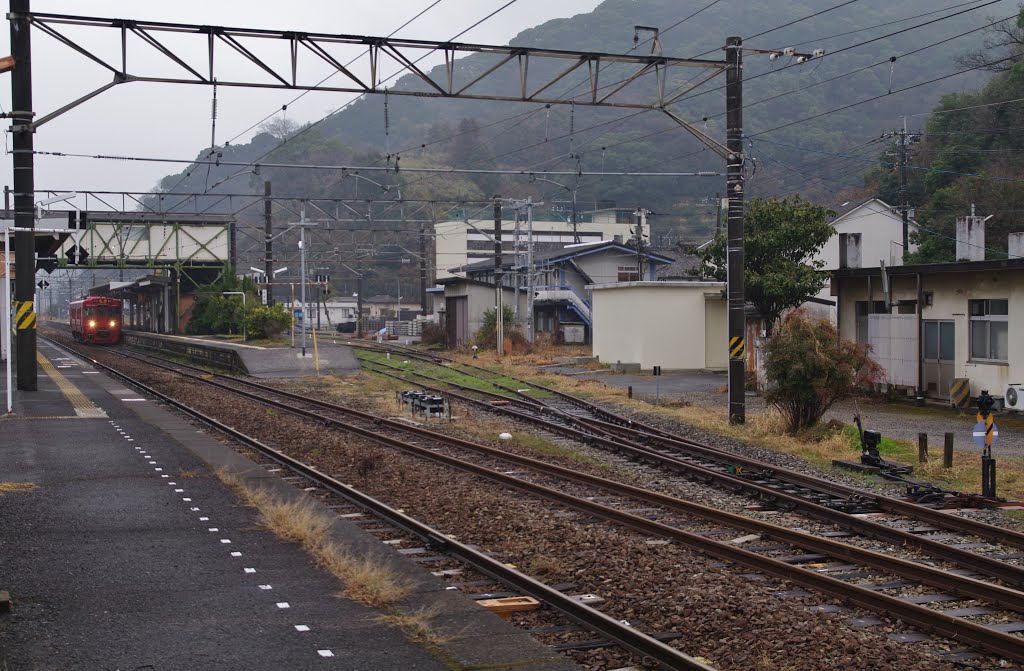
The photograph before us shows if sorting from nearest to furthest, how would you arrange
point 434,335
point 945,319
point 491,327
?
point 945,319 → point 491,327 → point 434,335

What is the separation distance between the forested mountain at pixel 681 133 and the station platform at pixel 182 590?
2381 inches

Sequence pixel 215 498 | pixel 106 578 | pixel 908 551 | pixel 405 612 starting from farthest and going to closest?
pixel 215 498
pixel 908 551
pixel 106 578
pixel 405 612

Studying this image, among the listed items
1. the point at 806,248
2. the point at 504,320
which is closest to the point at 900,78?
the point at 504,320

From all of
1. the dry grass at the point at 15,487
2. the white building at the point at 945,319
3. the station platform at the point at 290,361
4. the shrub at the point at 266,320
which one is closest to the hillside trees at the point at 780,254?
the white building at the point at 945,319

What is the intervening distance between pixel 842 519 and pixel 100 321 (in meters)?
55.3

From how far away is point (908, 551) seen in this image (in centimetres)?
988

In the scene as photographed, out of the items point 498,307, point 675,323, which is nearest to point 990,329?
point 675,323

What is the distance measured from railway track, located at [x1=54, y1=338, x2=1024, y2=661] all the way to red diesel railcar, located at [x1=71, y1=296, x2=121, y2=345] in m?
48.5

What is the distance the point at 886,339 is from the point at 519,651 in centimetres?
2061

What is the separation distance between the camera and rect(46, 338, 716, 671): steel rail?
21.1 feet

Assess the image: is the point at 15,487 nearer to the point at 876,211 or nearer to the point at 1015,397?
the point at 1015,397

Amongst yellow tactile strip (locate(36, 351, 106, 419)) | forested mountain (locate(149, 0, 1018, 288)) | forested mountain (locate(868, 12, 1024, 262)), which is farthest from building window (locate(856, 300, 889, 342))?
forested mountain (locate(149, 0, 1018, 288))

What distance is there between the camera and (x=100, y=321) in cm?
5906

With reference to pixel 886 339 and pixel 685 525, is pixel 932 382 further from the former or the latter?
pixel 685 525
